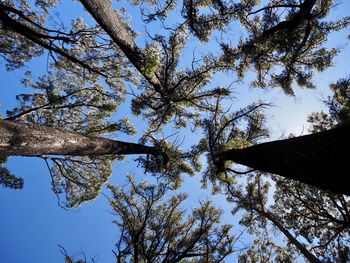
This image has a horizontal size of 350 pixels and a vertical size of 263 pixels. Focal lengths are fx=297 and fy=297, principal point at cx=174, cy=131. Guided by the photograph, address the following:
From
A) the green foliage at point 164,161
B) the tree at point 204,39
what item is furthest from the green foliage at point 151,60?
the green foliage at point 164,161

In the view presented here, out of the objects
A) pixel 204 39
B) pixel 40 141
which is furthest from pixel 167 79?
pixel 40 141

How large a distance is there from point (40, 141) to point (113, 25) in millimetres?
4511

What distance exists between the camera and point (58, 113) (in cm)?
1141

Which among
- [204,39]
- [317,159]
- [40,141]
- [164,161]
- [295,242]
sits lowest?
[317,159]

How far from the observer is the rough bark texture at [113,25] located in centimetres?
705

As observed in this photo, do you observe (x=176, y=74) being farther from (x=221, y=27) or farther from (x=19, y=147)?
(x=19, y=147)

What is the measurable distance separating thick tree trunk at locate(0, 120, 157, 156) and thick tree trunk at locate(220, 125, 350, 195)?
330 cm

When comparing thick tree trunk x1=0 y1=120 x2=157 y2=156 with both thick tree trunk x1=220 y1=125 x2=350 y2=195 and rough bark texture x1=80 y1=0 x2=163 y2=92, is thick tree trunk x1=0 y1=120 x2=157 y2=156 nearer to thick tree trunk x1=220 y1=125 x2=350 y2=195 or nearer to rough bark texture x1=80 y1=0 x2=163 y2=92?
rough bark texture x1=80 y1=0 x2=163 y2=92

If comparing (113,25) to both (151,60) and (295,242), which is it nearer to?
Answer: (151,60)

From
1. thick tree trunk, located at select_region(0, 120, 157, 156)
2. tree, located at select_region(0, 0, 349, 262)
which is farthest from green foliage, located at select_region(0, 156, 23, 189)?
thick tree trunk, located at select_region(0, 120, 157, 156)

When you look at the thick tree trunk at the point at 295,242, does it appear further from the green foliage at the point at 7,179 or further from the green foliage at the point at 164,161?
the green foliage at the point at 7,179

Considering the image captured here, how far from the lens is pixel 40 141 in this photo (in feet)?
14.2

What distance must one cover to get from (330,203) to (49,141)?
29.7 ft

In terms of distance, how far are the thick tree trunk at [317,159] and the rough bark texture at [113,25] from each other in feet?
17.0
